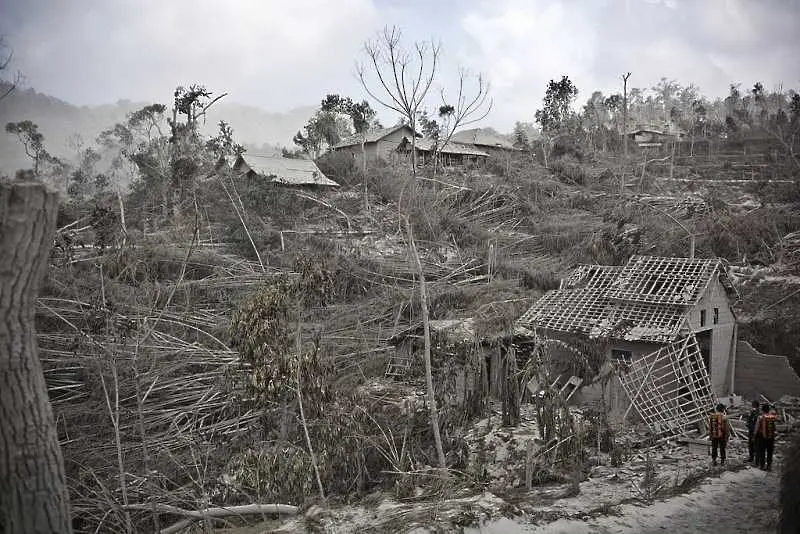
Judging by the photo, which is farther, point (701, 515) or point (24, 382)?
point (701, 515)

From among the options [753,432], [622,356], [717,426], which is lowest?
[753,432]

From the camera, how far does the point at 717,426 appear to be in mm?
7648

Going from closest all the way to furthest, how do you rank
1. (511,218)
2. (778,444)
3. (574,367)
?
(778,444) < (574,367) < (511,218)

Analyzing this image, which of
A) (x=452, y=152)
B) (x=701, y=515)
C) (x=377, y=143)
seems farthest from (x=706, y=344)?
(x=452, y=152)

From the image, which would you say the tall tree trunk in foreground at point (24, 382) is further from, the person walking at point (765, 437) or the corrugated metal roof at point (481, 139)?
the corrugated metal roof at point (481, 139)

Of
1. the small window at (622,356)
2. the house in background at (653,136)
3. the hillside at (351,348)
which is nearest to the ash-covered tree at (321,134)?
the hillside at (351,348)

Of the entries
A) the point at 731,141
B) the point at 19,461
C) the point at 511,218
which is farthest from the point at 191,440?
the point at 731,141

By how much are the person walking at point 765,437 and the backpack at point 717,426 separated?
0.40m

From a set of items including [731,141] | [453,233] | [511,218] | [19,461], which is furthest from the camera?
[731,141]

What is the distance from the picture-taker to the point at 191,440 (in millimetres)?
8133

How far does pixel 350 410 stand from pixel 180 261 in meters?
7.46

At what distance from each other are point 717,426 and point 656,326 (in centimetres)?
241

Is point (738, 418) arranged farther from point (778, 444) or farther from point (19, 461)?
point (19, 461)

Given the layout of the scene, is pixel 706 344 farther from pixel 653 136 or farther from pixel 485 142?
pixel 653 136
